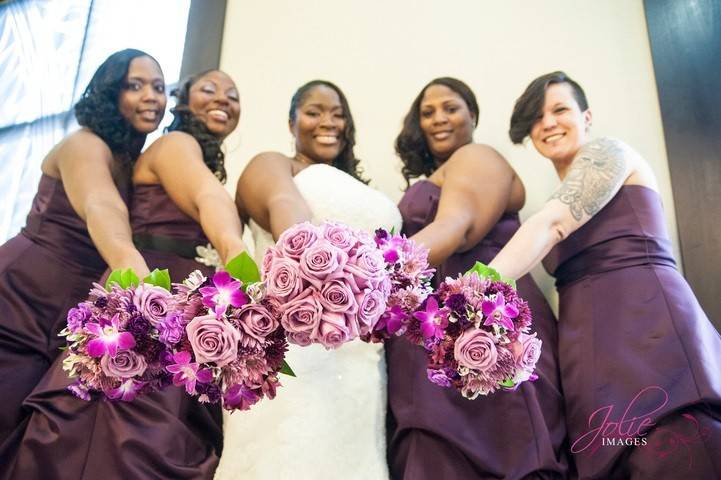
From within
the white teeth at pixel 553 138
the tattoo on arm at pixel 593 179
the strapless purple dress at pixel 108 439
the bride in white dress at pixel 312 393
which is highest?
the white teeth at pixel 553 138

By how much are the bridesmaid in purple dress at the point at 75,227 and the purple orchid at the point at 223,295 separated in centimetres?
40

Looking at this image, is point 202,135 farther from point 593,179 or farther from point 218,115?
point 593,179

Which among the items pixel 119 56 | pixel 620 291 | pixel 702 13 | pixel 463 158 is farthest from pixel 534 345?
pixel 702 13

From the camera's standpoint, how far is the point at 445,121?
2230 millimetres

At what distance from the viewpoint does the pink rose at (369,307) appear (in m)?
1.07

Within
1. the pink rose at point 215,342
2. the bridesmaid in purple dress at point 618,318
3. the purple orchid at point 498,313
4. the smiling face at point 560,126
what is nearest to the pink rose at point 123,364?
the pink rose at point 215,342

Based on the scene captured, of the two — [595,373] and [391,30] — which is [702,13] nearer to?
[391,30]

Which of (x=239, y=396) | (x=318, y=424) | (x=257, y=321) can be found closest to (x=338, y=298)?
(x=257, y=321)

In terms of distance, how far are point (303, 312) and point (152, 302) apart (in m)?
0.30

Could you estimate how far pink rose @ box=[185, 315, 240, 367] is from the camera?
1.06 metres

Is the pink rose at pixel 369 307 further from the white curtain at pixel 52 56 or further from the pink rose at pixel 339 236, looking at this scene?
the white curtain at pixel 52 56

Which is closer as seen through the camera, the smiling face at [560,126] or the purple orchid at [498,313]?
the purple orchid at [498,313]

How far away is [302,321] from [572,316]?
0.92 meters

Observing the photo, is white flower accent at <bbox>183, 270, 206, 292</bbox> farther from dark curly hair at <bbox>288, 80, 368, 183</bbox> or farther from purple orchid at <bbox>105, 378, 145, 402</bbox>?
dark curly hair at <bbox>288, 80, 368, 183</bbox>
